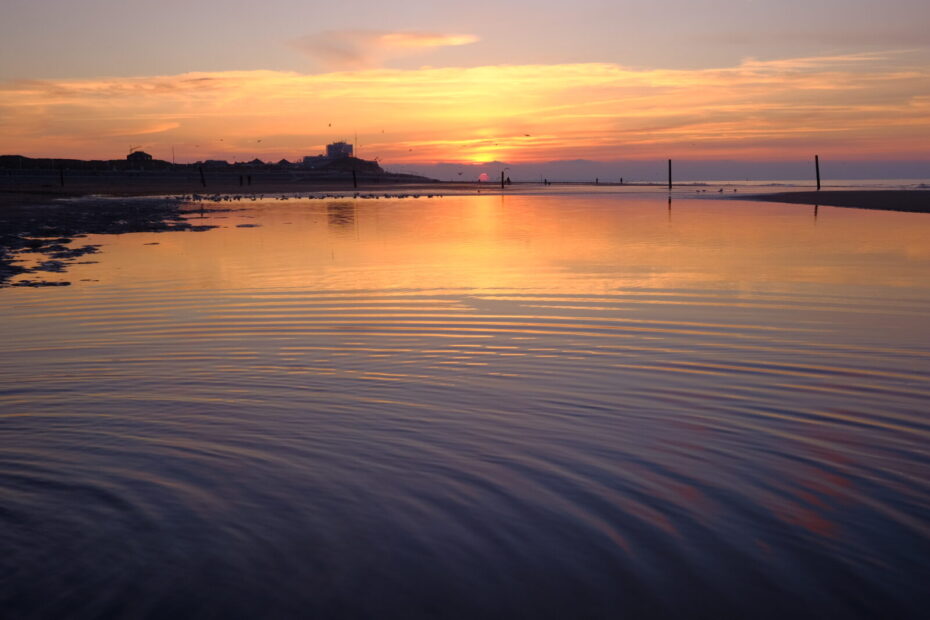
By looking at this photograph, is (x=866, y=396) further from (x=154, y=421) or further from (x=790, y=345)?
(x=154, y=421)

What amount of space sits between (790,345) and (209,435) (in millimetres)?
7287

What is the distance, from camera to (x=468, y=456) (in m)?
6.27

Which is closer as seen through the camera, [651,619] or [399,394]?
[651,619]

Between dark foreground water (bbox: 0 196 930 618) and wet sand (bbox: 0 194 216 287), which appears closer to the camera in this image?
dark foreground water (bbox: 0 196 930 618)

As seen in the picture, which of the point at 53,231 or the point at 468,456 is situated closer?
the point at 468,456

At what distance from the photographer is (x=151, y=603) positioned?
4035mm

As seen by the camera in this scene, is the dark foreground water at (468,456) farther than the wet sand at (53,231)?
No

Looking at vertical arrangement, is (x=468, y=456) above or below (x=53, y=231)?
below

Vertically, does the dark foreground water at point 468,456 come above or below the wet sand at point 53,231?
below

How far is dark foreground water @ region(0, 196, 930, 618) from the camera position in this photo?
4.25 metres

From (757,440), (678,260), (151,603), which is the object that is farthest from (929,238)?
(151,603)

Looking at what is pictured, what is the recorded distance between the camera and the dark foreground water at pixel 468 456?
425 centimetres

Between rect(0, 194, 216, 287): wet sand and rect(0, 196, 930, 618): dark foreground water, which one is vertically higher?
rect(0, 194, 216, 287): wet sand

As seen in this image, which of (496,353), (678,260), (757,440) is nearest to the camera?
(757,440)
